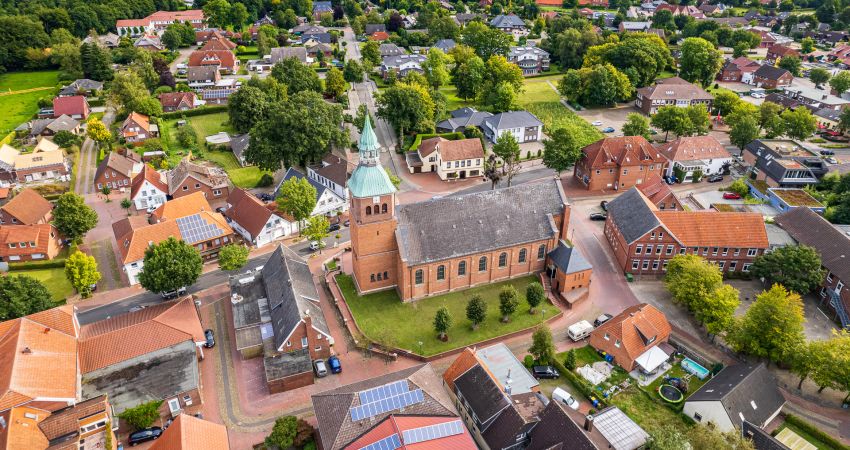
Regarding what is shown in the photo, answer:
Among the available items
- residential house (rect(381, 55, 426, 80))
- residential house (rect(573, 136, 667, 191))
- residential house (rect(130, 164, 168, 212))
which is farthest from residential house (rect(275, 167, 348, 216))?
residential house (rect(381, 55, 426, 80))

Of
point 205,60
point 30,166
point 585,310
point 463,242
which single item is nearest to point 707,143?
point 585,310

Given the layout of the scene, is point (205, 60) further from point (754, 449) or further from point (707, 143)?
point (754, 449)

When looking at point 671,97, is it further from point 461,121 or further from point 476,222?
point 476,222

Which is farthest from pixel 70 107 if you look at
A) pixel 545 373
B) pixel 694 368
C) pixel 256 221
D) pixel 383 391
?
pixel 694 368

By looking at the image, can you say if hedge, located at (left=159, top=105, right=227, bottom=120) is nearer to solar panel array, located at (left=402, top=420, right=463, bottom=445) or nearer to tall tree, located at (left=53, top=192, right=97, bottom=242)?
Result: tall tree, located at (left=53, top=192, right=97, bottom=242)

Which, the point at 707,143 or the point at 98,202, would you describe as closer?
the point at 98,202

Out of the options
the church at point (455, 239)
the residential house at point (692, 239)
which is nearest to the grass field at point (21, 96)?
the church at point (455, 239)
